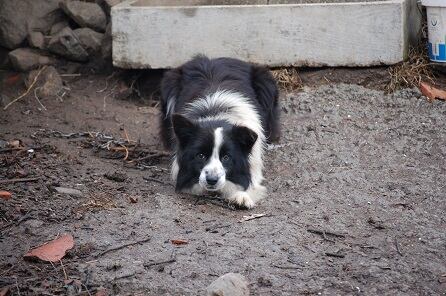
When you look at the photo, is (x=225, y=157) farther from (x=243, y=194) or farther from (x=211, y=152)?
(x=243, y=194)

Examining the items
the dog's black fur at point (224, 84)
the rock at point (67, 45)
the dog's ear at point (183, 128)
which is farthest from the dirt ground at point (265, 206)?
the rock at point (67, 45)

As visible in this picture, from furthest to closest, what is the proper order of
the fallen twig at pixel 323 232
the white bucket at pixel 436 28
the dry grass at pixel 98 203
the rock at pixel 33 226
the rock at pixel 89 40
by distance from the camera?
1. the rock at pixel 89 40
2. the white bucket at pixel 436 28
3. the dry grass at pixel 98 203
4. the fallen twig at pixel 323 232
5. the rock at pixel 33 226

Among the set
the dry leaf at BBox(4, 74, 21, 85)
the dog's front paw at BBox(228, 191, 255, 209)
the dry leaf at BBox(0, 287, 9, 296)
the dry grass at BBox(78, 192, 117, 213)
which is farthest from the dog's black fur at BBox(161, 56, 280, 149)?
the dry leaf at BBox(0, 287, 9, 296)

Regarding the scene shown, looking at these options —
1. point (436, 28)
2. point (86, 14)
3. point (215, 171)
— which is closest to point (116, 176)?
point (215, 171)

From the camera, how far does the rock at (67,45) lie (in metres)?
9.37

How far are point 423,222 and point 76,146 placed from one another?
11.0 feet

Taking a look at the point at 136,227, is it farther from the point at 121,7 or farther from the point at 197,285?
the point at 121,7

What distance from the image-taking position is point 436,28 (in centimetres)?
829

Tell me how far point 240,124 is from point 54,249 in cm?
213

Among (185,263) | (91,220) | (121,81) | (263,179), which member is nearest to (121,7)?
(121,81)

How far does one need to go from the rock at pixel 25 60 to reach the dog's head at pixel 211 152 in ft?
10.6

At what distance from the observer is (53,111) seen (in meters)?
8.66

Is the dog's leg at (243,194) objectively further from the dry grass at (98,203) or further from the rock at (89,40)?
the rock at (89,40)

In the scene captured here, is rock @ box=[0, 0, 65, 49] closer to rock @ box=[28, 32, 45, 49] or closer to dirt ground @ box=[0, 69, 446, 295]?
rock @ box=[28, 32, 45, 49]
